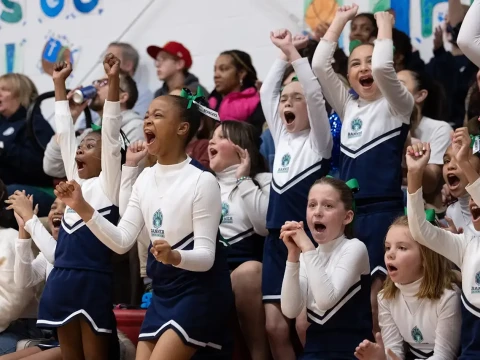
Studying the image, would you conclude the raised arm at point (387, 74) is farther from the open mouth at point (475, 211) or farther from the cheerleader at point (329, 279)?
the open mouth at point (475, 211)

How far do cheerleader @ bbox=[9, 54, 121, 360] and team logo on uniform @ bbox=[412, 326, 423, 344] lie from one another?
1.36 metres

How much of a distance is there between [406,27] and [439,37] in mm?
427

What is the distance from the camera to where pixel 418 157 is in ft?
11.6

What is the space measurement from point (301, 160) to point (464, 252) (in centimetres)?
104

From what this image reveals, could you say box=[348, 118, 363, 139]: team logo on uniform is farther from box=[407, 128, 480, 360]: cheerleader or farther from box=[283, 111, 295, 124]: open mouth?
box=[407, 128, 480, 360]: cheerleader

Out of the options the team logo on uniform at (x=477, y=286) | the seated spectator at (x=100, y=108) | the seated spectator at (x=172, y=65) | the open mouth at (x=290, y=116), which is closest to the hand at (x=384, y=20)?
the open mouth at (x=290, y=116)

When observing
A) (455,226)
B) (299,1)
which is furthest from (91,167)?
(299,1)

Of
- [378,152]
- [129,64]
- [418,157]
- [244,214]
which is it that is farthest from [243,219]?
[129,64]

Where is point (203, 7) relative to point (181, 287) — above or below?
above

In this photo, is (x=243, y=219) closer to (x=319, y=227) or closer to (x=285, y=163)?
(x=285, y=163)

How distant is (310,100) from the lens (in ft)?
14.3

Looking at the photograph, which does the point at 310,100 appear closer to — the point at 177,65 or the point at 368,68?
the point at 368,68

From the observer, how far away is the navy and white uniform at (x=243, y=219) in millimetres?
4605

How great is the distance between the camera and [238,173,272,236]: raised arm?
181 inches
